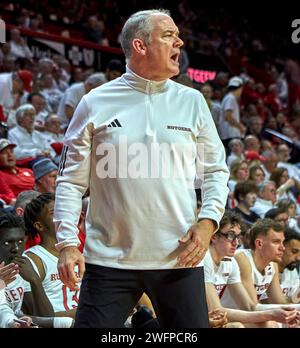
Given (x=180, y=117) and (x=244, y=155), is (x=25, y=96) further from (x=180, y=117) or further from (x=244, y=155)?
(x=180, y=117)

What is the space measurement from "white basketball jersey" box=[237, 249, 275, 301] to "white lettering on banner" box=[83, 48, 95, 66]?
811 centimetres

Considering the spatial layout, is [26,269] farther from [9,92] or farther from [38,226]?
[9,92]

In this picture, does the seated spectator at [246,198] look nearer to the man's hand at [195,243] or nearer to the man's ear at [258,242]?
the man's ear at [258,242]

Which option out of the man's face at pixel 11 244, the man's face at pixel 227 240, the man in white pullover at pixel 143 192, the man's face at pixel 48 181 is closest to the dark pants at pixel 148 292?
the man in white pullover at pixel 143 192

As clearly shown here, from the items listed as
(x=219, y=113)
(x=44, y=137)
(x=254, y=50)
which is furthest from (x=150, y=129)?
(x=254, y=50)

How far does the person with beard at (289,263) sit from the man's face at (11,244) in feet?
8.14

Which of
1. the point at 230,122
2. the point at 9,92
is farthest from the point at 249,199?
the point at 230,122

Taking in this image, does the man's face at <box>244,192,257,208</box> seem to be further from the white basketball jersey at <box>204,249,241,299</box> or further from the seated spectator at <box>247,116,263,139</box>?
the seated spectator at <box>247,116,263,139</box>

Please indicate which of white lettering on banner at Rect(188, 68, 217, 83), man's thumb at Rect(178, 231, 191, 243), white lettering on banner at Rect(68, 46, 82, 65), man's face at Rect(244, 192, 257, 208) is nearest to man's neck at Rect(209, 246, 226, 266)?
man's thumb at Rect(178, 231, 191, 243)

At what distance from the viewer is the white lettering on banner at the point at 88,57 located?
44.2ft

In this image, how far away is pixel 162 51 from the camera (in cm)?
323

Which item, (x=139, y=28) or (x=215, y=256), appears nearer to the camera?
(x=139, y=28)

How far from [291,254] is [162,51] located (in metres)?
3.48
